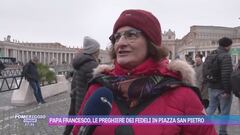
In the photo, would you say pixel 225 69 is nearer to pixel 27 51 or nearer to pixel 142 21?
pixel 142 21

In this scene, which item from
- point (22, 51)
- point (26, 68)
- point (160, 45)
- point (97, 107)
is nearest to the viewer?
point (97, 107)

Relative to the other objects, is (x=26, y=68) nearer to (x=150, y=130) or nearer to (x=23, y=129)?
(x=23, y=129)

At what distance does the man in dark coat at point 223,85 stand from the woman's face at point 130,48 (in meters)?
4.03

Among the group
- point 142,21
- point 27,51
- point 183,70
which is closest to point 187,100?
point 183,70

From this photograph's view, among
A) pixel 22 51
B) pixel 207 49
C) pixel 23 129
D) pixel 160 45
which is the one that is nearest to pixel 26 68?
pixel 23 129

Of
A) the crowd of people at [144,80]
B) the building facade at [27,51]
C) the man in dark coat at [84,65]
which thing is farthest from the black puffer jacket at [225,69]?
the building facade at [27,51]

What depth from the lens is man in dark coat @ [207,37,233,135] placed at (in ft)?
18.8

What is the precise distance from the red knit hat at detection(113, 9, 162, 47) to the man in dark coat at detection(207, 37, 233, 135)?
4016 mm

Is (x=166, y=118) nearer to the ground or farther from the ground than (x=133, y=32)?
nearer to the ground

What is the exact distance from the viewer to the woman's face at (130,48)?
190 centimetres

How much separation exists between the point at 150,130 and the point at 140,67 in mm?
309

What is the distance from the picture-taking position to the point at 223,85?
577cm

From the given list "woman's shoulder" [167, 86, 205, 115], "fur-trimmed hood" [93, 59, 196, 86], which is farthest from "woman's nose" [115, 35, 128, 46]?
"woman's shoulder" [167, 86, 205, 115]

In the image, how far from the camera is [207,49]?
303ft
